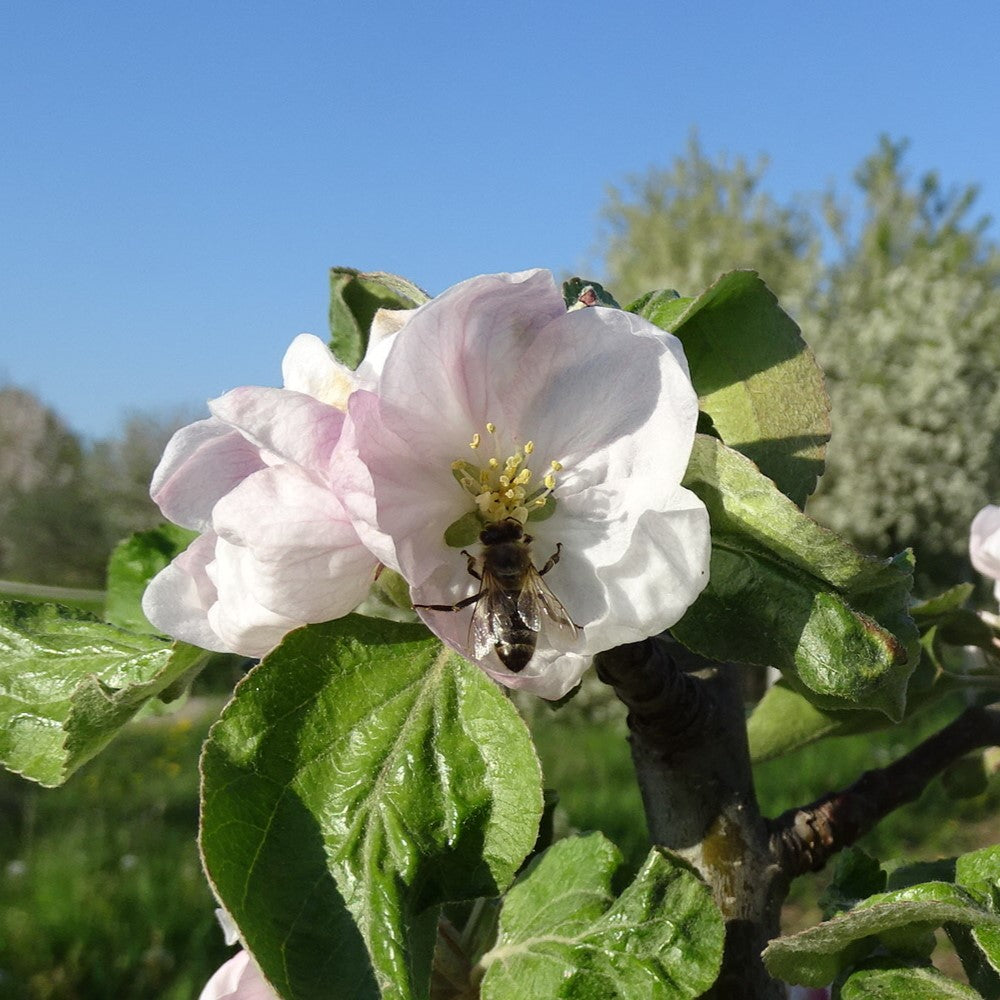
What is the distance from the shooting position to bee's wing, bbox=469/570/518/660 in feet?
2.40

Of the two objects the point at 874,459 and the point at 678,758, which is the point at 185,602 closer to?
the point at 678,758

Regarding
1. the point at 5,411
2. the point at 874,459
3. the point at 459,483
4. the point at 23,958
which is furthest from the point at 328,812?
the point at 5,411

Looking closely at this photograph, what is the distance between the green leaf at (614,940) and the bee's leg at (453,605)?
24 centimetres

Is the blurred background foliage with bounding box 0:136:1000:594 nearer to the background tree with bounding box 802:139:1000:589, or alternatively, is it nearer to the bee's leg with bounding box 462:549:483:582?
the background tree with bounding box 802:139:1000:589

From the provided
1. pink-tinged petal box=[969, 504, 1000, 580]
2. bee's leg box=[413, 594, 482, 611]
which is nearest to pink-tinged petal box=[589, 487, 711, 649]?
bee's leg box=[413, 594, 482, 611]

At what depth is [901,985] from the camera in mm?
753

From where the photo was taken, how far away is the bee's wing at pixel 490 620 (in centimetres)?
73

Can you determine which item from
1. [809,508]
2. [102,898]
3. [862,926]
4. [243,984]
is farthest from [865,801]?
[809,508]

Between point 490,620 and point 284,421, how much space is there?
7.9 inches

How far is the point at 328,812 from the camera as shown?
26.6 inches

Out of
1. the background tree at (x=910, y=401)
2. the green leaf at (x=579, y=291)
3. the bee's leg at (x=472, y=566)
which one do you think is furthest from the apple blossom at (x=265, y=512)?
the background tree at (x=910, y=401)

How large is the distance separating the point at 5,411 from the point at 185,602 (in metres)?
21.7

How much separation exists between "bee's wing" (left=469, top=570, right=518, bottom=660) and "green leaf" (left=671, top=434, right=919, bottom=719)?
12 centimetres

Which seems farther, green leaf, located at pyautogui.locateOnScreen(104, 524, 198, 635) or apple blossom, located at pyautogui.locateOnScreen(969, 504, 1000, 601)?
apple blossom, located at pyautogui.locateOnScreen(969, 504, 1000, 601)
